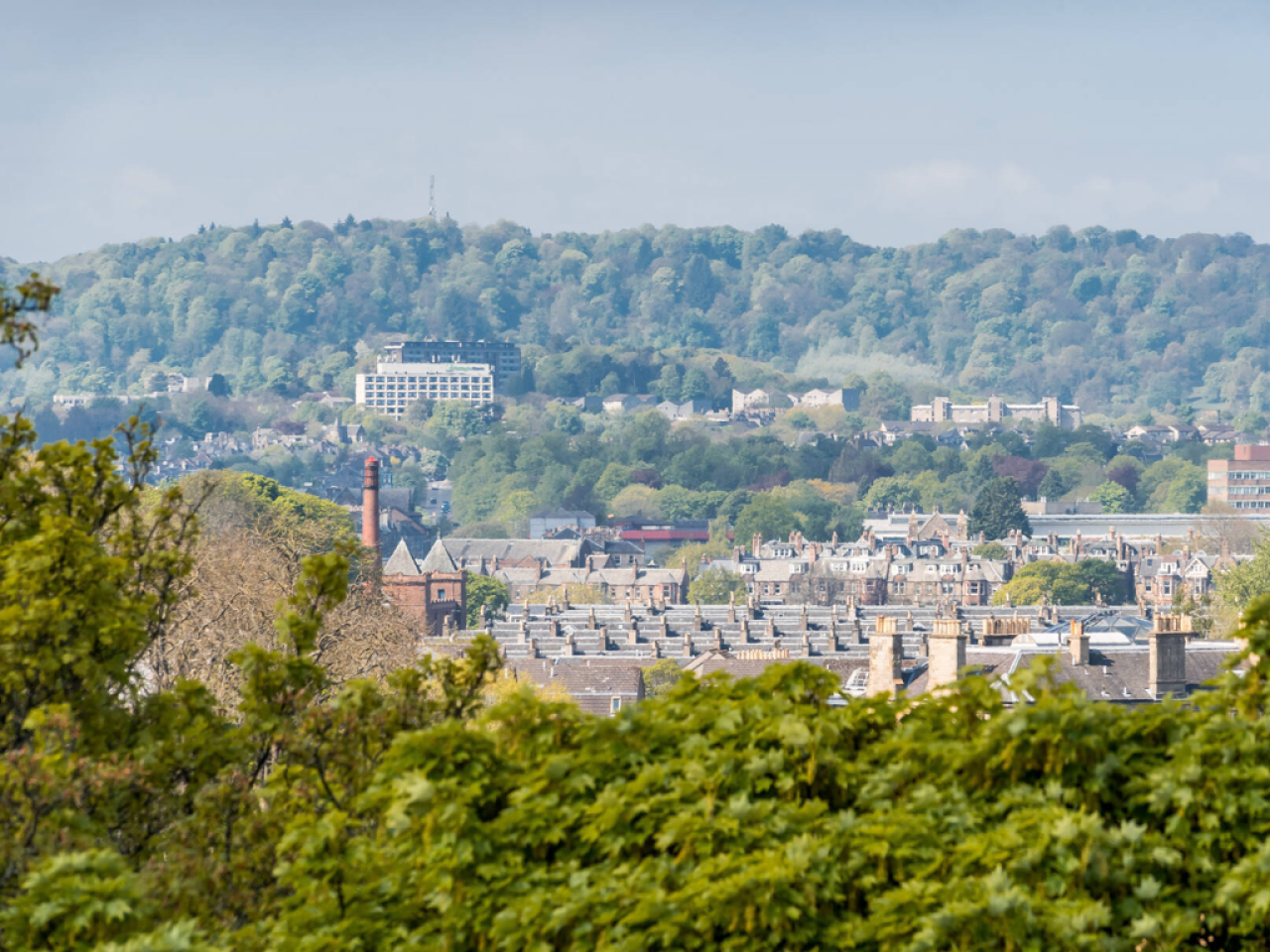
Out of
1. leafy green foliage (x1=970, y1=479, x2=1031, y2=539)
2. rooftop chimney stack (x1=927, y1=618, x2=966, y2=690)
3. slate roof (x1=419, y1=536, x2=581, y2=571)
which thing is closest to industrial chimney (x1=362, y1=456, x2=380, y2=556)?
slate roof (x1=419, y1=536, x2=581, y2=571)

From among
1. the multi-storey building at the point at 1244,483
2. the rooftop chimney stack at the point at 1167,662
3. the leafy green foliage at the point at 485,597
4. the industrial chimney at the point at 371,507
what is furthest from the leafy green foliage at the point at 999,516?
the rooftop chimney stack at the point at 1167,662

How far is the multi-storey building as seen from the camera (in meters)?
197

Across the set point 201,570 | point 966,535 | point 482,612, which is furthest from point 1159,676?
point 966,535

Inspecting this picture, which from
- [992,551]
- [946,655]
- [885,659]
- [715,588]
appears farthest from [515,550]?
[946,655]

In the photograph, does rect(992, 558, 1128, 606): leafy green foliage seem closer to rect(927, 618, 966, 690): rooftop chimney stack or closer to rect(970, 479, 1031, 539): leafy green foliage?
rect(970, 479, 1031, 539): leafy green foliage

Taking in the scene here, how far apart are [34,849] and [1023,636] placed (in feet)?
117

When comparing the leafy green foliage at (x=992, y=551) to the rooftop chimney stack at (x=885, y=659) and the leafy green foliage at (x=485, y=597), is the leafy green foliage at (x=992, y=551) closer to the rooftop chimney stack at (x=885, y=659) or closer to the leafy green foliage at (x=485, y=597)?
the leafy green foliage at (x=485, y=597)

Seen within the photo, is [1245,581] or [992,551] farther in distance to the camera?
[992,551]

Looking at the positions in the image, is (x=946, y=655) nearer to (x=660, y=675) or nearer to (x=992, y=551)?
(x=660, y=675)

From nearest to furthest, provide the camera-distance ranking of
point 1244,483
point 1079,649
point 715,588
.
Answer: point 1079,649
point 715,588
point 1244,483

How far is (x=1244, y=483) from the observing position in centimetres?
19812

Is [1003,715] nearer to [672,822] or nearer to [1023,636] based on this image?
[672,822]

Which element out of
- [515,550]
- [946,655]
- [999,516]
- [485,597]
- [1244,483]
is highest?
[946,655]

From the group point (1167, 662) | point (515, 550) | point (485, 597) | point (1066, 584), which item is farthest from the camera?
point (515, 550)
